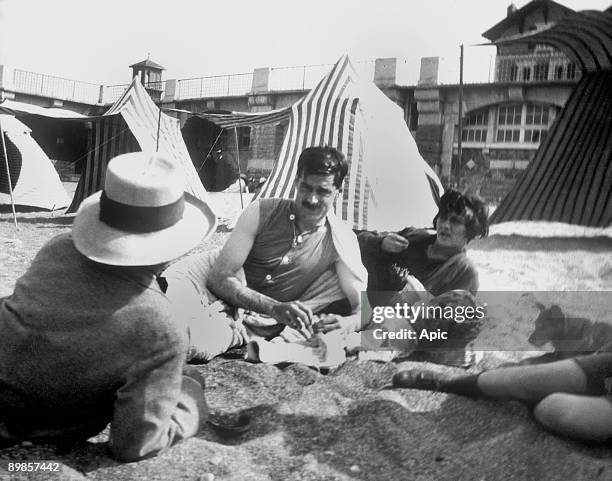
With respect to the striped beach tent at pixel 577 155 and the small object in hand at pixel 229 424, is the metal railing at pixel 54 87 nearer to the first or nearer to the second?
the small object in hand at pixel 229 424

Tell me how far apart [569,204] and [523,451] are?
2.88ft

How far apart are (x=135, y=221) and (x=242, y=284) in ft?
2.77

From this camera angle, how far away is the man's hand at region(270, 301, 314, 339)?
7.32 ft

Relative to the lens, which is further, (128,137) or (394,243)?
(128,137)

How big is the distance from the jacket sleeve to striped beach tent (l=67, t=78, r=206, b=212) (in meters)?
1.44

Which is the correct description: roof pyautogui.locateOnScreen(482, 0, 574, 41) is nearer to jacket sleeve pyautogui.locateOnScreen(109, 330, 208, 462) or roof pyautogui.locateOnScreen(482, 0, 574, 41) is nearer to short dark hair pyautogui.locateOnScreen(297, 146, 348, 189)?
short dark hair pyautogui.locateOnScreen(297, 146, 348, 189)

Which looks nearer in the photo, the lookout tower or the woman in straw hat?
the woman in straw hat

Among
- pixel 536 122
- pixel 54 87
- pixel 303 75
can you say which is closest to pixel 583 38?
pixel 536 122

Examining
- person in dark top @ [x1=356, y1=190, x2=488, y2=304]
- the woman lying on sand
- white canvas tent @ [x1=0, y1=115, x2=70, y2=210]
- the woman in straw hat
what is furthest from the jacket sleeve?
white canvas tent @ [x1=0, y1=115, x2=70, y2=210]

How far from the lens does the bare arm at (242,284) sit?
2236mm

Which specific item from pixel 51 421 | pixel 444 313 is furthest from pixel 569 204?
pixel 51 421

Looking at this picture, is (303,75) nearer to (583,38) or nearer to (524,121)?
(524,121)

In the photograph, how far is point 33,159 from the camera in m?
5.45

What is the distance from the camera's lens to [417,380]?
203 cm
